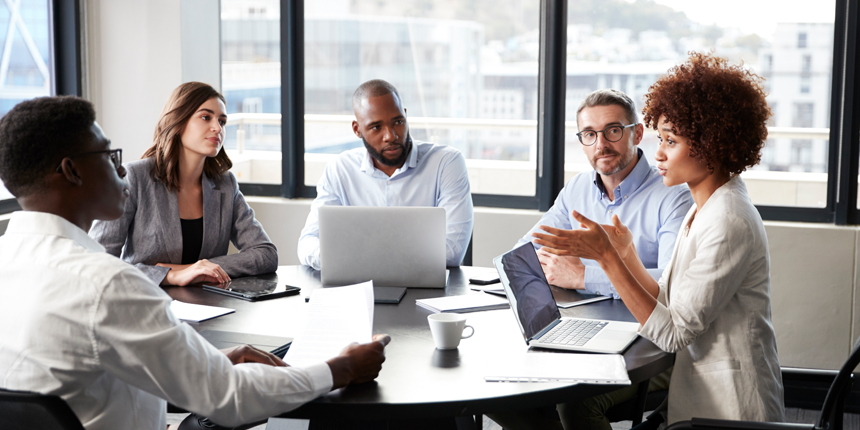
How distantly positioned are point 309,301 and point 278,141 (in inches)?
99.7

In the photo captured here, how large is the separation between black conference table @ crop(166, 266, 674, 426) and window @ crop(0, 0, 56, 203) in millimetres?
2283

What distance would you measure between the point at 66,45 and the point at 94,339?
338cm

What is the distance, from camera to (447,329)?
4.91ft

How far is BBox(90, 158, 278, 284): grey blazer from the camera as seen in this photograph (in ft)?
7.50

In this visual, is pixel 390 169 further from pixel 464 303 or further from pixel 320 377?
pixel 320 377

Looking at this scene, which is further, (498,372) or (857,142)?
(857,142)

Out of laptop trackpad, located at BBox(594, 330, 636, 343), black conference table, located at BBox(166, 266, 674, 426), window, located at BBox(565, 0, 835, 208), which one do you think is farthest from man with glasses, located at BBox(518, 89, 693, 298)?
window, located at BBox(565, 0, 835, 208)

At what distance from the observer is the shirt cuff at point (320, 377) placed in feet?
3.99

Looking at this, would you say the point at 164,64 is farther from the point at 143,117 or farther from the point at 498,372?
the point at 498,372

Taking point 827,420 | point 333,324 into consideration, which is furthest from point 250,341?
point 827,420

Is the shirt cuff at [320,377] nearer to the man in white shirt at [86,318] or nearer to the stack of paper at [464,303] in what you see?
the man in white shirt at [86,318]

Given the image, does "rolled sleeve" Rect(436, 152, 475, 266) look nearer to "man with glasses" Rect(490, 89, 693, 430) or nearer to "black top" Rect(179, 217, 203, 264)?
"man with glasses" Rect(490, 89, 693, 430)

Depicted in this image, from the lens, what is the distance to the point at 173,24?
3863 millimetres

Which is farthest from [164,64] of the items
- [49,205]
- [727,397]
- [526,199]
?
[727,397]
